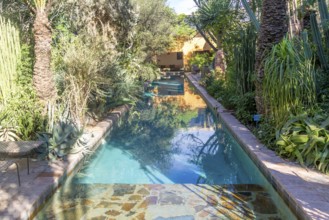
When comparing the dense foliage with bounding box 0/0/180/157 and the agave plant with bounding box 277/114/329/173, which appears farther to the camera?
the dense foliage with bounding box 0/0/180/157

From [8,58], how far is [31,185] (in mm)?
3909

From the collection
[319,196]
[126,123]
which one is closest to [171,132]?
[126,123]

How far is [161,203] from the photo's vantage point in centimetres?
480

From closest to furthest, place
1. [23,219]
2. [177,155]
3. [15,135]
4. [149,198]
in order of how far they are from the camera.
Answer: [23,219] → [149,198] → [15,135] → [177,155]

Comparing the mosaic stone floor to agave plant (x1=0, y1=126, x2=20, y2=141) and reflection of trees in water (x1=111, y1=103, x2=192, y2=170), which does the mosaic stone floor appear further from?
agave plant (x1=0, y1=126, x2=20, y2=141)

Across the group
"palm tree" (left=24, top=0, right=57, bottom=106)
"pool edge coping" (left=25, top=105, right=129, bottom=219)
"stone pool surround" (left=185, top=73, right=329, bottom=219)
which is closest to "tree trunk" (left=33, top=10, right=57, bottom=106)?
"palm tree" (left=24, top=0, right=57, bottom=106)

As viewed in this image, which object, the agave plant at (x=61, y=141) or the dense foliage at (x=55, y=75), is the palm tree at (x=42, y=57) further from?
the agave plant at (x=61, y=141)

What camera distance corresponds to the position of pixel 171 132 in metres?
10.2

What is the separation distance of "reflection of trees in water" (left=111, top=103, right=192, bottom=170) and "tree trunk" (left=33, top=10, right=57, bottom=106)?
245cm

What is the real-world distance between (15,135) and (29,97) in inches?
44.0

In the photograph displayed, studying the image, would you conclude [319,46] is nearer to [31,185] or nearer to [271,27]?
[271,27]

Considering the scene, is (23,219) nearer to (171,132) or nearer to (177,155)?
(177,155)

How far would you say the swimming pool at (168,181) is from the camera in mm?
4543

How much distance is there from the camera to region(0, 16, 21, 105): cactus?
7.31 metres
